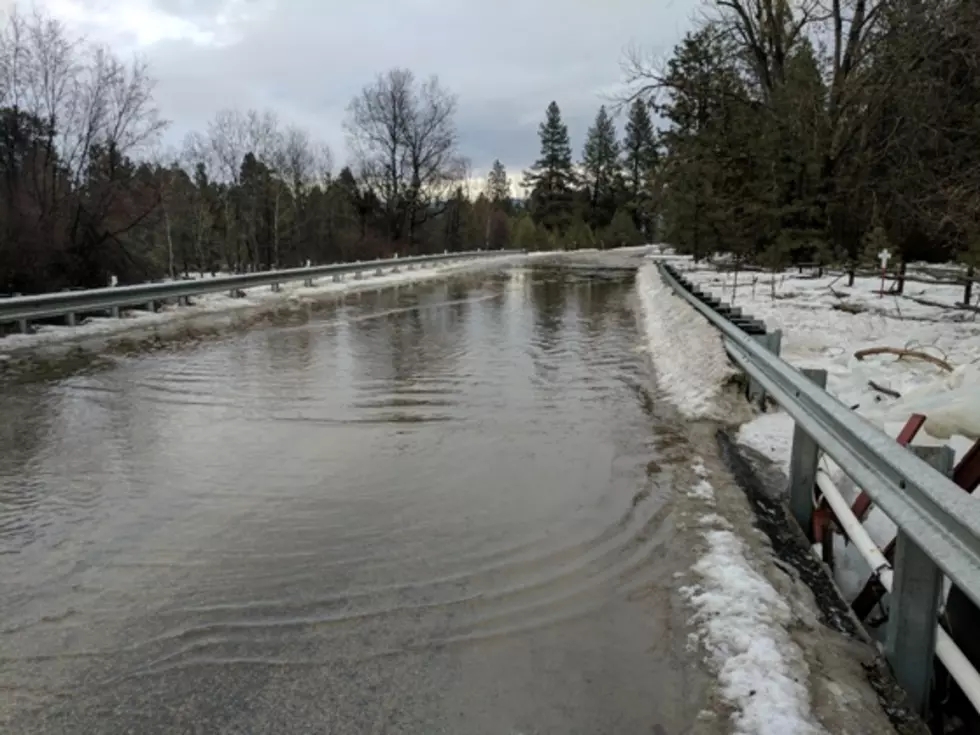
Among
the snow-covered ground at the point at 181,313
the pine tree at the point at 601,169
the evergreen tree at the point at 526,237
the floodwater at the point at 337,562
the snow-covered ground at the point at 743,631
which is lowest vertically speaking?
the floodwater at the point at 337,562

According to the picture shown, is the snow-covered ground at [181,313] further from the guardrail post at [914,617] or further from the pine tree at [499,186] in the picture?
the pine tree at [499,186]

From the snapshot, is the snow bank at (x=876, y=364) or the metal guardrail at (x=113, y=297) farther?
the metal guardrail at (x=113, y=297)

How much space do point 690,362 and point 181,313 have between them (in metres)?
13.8

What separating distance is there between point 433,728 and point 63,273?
25375 mm

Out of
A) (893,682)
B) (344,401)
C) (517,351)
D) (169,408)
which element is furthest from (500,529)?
(517,351)

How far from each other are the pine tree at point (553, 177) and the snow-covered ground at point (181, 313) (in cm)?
7273

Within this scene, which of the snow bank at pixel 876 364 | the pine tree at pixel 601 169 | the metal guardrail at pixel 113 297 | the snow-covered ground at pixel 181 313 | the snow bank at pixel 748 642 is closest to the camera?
the snow bank at pixel 748 642

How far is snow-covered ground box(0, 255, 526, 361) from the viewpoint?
13852 millimetres

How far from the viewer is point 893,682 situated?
3109 mm

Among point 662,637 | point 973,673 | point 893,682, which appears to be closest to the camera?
point 973,673

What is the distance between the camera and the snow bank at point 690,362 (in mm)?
8344

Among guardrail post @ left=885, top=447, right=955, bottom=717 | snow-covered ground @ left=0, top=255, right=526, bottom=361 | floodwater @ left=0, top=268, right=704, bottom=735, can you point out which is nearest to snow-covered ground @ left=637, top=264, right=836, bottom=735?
floodwater @ left=0, top=268, right=704, bottom=735

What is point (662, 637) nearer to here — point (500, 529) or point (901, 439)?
point (500, 529)

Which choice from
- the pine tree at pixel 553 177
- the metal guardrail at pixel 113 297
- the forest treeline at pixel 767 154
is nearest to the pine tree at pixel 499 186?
the pine tree at pixel 553 177
